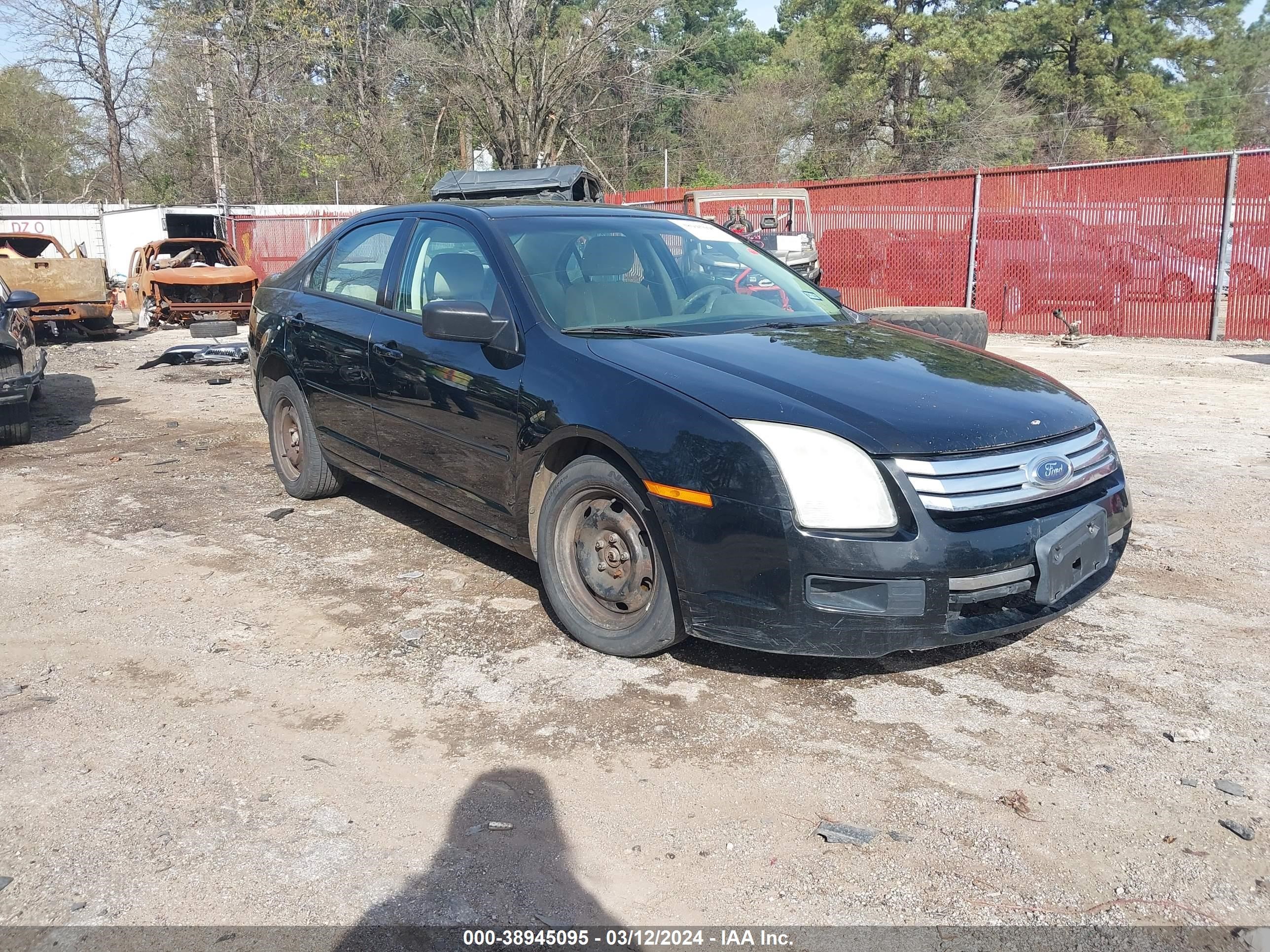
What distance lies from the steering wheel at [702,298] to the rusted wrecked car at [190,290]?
47.2ft

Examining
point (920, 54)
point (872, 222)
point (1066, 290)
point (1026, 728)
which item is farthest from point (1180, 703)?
point (920, 54)

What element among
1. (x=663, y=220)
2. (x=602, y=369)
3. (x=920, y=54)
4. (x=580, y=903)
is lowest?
(x=580, y=903)

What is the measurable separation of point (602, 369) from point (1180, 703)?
2302 millimetres

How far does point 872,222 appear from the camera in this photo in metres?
17.1

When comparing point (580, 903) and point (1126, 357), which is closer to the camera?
point (580, 903)

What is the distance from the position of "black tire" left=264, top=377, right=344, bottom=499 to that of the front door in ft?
3.31

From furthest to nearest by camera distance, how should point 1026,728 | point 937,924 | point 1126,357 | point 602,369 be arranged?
point 1126,357, point 602,369, point 1026,728, point 937,924

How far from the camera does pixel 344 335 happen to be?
5164 mm

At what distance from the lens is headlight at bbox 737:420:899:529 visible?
318cm

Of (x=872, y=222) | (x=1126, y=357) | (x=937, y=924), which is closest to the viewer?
(x=937, y=924)

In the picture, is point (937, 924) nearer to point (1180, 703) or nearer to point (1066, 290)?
point (1180, 703)

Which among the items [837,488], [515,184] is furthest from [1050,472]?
[515,184]

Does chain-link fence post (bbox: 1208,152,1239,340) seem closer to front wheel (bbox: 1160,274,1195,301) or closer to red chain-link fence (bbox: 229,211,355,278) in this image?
front wheel (bbox: 1160,274,1195,301)

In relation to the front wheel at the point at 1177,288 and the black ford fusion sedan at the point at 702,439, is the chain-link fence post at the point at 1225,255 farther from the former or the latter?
the black ford fusion sedan at the point at 702,439
